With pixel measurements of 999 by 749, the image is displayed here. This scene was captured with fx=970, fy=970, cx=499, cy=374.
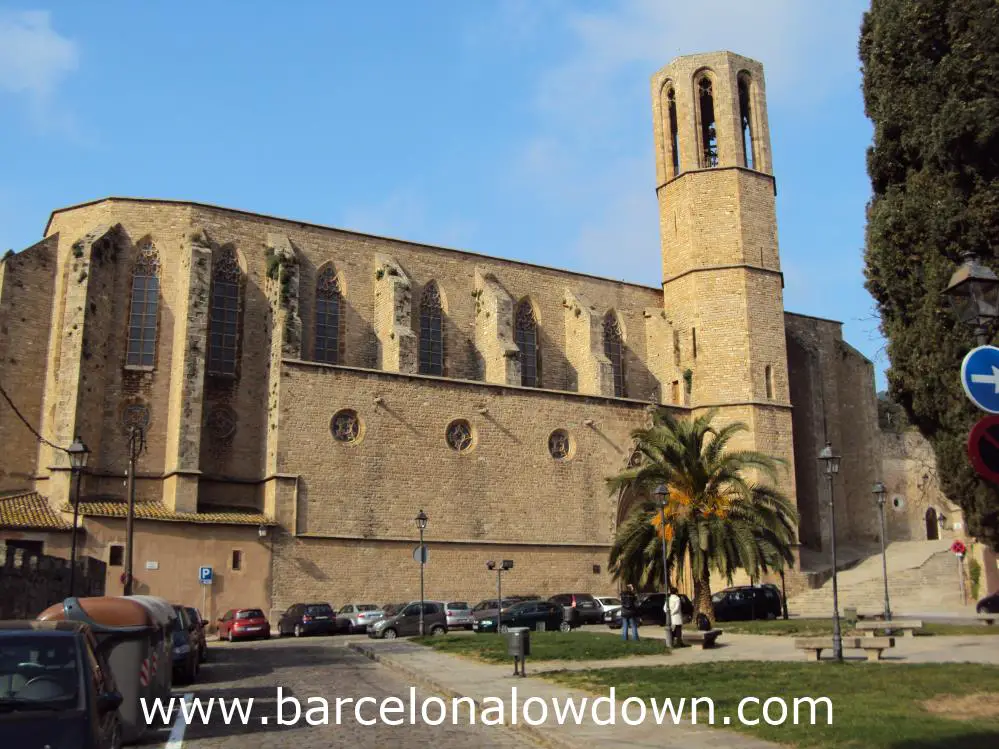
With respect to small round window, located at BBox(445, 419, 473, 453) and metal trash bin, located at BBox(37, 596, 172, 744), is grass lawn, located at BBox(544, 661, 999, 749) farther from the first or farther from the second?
small round window, located at BBox(445, 419, 473, 453)

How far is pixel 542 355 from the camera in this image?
39688 mm

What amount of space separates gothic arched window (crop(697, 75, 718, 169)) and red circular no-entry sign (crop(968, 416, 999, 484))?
35.5 metres

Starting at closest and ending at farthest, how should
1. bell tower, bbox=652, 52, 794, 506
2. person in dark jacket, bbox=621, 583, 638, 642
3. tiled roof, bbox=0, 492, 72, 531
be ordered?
1. person in dark jacket, bbox=621, 583, 638, 642
2. tiled roof, bbox=0, 492, 72, 531
3. bell tower, bbox=652, 52, 794, 506

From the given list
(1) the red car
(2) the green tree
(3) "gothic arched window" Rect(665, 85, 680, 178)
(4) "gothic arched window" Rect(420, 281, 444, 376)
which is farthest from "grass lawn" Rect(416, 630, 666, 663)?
(3) "gothic arched window" Rect(665, 85, 680, 178)

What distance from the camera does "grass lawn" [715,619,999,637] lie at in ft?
67.9

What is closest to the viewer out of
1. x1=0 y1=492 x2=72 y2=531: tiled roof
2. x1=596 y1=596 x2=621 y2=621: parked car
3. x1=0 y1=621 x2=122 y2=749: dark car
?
x1=0 y1=621 x2=122 y2=749: dark car

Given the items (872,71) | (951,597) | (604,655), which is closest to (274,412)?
(604,655)

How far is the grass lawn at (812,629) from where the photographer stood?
2068 cm

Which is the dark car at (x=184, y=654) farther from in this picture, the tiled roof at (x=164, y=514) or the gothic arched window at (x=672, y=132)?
the gothic arched window at (x=672, y=132)

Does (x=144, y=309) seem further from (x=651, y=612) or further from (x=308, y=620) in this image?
(x=651, y=612)

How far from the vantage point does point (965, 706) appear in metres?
9.98

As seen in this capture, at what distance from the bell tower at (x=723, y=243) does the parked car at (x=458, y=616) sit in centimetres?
1304

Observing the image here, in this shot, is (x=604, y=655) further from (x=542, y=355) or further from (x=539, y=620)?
(x=542, y=355)

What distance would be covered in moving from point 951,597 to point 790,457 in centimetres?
731
